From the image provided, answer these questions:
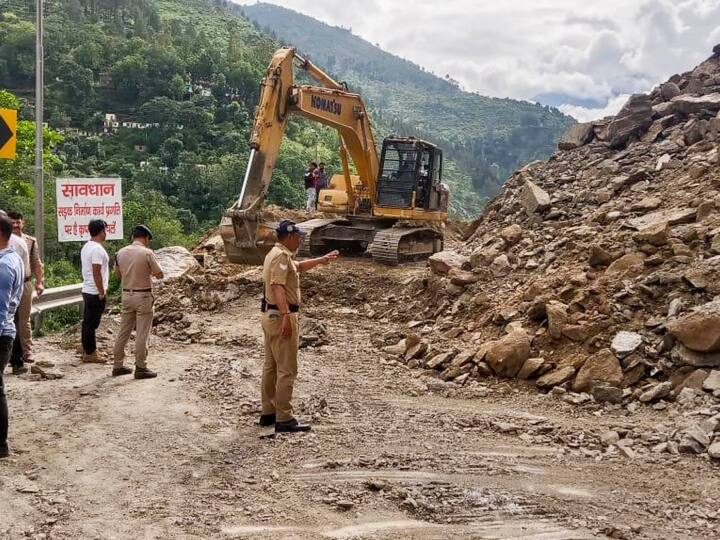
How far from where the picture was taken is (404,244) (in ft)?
46.4

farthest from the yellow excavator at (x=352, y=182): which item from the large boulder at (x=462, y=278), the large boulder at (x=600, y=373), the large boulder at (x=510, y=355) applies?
the large boulder at (x=600, y=373)

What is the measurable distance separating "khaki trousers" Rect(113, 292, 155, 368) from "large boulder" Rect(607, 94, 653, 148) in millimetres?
9670

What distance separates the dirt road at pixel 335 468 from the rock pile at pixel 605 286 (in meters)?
0.45

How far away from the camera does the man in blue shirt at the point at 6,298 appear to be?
4.79m

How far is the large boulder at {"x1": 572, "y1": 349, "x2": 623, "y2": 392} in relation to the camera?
645cm

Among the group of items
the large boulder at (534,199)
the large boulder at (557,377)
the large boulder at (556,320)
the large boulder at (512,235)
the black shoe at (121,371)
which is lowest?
the black shoe at (121,371)

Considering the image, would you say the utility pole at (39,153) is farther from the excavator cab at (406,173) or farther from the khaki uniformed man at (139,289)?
the excavator cab at (406,173)

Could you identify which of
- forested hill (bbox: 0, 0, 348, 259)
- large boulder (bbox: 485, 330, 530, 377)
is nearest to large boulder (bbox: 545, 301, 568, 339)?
large boulder (bbox: 485, 330, 530, 377)

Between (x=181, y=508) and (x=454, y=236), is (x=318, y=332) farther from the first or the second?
(x=454, y=236)

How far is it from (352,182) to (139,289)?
8.98m

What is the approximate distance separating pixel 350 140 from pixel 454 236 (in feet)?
19.1

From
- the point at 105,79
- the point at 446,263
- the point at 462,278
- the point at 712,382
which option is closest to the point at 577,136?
the point at 446,263

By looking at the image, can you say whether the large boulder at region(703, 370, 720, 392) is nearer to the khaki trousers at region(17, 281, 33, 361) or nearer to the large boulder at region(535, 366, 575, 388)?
the large boulder at region(535, 366, 575, 388)

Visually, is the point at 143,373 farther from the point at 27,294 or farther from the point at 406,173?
the point at 406,173
